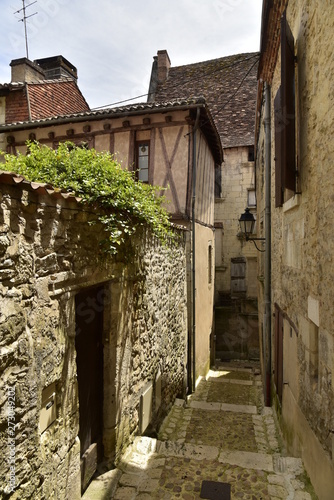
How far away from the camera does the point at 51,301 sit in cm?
259

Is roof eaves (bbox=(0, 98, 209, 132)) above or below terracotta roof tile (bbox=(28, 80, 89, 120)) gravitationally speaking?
below

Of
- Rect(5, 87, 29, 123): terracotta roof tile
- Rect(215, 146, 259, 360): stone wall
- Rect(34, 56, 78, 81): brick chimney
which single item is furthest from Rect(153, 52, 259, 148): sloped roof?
Rect(5, 87, 29, 123): terracotta roof tile

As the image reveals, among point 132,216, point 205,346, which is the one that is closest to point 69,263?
point 132,216

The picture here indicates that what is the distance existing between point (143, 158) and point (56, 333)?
240 inches

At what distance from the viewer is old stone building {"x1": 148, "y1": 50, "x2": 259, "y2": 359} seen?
554 inches

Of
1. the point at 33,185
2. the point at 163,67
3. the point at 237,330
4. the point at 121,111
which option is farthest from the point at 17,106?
the point at 237,330

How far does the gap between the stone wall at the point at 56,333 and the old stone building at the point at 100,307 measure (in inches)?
0.4

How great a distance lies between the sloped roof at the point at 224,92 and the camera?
1459 cm

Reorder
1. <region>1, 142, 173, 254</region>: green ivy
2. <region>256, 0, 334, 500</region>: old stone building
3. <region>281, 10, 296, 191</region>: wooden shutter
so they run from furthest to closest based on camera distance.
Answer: <region>281, 10, 296, 191</region>: wooden shutter
<region>1, 142, 173, 254</region>: green ivy
<region>256, 0, 334, 500</region>: old stone building

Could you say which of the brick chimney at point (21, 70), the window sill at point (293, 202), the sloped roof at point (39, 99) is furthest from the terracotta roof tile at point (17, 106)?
the window sill at point (293, 202)

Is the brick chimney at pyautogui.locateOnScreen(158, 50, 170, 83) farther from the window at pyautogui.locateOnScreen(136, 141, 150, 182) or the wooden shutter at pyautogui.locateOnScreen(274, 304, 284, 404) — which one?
the wooden shutter at pyautogui.locateOnScreen(274, 304, 284, 404)

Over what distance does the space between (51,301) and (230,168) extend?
13.1 m

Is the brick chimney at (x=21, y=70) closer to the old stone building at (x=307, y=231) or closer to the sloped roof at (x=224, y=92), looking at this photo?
the sloped roof at (x=224, y=92)

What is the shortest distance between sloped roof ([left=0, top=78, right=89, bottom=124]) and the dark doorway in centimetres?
837
